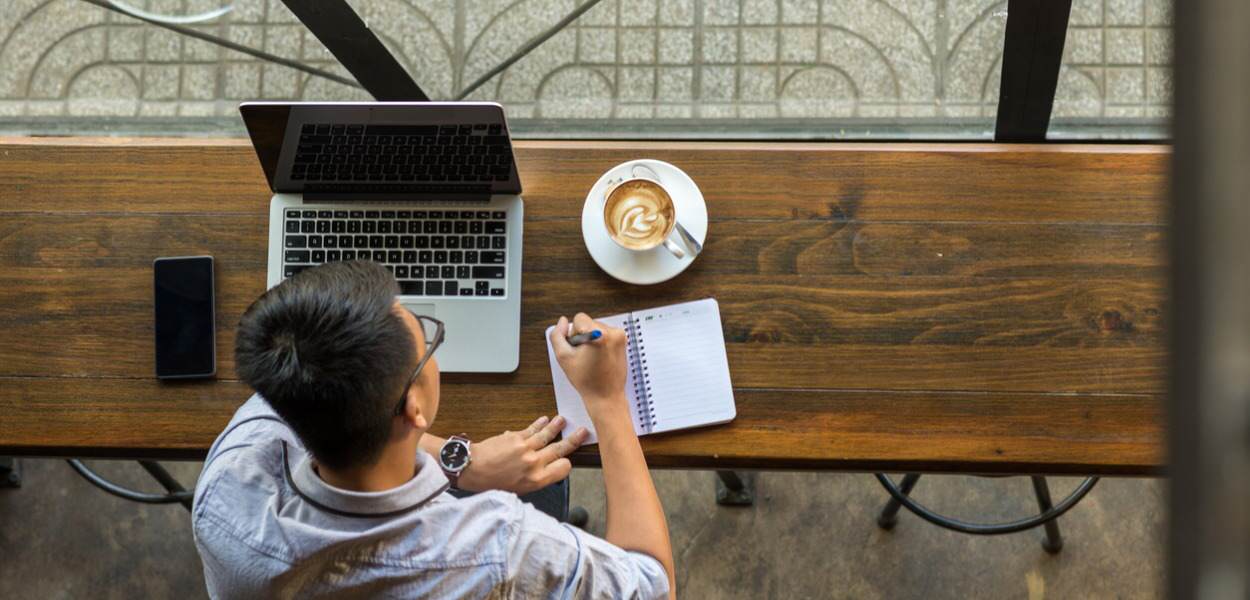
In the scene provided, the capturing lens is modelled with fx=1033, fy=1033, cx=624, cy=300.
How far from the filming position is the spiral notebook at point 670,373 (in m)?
1.58

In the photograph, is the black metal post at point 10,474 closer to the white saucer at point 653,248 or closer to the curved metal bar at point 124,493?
the curved metal bar at point 124,493

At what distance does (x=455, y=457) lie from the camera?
159cm

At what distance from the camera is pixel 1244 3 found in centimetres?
37

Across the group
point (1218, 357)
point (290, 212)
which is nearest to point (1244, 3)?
point (1218, 357)

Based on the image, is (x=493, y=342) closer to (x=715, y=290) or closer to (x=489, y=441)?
(x=489, y=441)

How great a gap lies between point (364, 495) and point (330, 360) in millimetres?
193

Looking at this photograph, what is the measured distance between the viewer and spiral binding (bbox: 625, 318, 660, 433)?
158 cm

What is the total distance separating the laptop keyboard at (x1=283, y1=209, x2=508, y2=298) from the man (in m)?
0.17

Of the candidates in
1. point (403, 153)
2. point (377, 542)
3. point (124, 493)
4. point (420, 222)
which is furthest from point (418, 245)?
point (124, 493)

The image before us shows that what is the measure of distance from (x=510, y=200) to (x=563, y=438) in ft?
1.28

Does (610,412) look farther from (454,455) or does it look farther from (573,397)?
(454,455)

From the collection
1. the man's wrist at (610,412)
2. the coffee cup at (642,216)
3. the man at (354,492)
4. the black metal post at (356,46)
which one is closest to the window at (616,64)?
the black metal post at (356,46)

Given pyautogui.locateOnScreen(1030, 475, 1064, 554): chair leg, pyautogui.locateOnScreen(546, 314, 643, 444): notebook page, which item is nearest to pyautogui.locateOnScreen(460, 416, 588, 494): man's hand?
pyautogui.locateOnScreen(546, 314, 643, 444): notebook page

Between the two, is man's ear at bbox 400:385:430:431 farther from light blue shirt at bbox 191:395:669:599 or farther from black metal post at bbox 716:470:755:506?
black metal post at bbox 716:470:755:506
